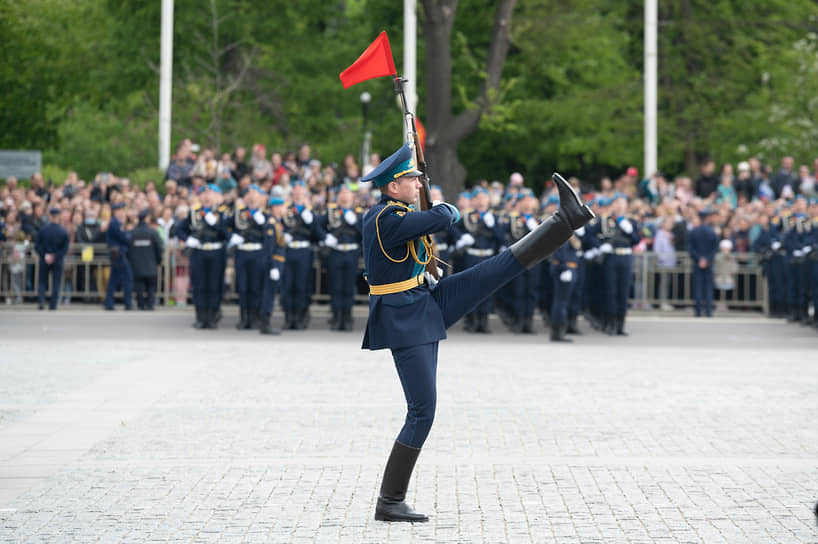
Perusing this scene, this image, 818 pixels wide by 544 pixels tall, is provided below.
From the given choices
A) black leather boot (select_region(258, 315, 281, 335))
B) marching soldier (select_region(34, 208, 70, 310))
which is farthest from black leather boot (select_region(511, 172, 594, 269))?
marching soldier (select_region(34, 208, 70, 310))

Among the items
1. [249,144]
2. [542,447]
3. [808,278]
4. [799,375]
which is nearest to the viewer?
[542,447]

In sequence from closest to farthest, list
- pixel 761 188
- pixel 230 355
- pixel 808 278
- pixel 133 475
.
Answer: pixel 133 475, pixel 230 355, pixel 808 278, pixel 761 188

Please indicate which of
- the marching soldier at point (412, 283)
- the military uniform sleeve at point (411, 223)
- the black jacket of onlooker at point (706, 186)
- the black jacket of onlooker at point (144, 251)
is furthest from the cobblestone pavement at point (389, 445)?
the black jacket of onlooker at point (706, 186)

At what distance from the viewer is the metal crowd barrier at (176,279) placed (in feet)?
74.4

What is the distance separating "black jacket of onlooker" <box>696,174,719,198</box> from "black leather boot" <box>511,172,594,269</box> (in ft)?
66.2

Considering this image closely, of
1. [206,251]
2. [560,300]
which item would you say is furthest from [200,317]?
[560,300]

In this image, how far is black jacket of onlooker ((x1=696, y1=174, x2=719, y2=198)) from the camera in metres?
26.5

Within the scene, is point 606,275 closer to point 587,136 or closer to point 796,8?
point 587,136

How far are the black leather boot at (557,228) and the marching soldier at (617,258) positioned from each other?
1247 cm

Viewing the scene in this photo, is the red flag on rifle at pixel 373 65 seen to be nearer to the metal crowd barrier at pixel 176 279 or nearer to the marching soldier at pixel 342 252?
the marching soldier at pixel 342 252

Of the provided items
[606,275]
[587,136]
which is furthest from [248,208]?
[587,136]

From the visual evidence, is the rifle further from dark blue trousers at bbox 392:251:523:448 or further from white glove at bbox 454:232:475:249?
white glove at bbox 454:232:475:249

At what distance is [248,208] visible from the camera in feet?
62.3

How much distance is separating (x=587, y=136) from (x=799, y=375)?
23.2m
